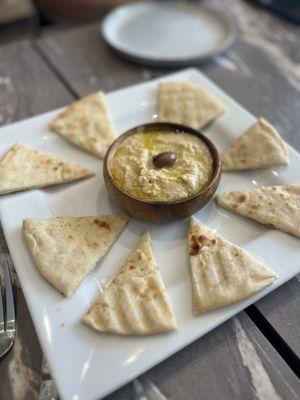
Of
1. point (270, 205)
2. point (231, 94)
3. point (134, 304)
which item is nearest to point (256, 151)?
point (270, 205)

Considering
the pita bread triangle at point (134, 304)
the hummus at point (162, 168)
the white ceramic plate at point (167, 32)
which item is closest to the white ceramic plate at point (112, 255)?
the pita bread triangle at point (134, 304)

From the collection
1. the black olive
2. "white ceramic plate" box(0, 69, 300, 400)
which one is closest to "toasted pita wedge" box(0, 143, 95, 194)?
"white ceramic plate" box(0, 69, 300, 400)

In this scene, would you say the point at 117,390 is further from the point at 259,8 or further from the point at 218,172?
the point at 259,8

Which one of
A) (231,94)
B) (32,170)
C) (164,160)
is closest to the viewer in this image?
(164,160)

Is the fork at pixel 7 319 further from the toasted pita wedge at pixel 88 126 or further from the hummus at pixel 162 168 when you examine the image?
the toasted pita wedge at pixel 88 126

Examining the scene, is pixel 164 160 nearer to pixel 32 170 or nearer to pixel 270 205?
pixel 270 205
